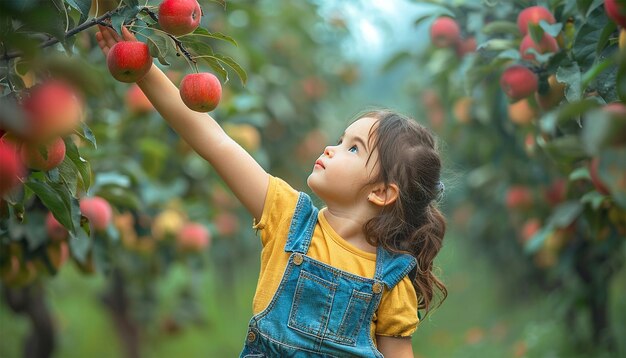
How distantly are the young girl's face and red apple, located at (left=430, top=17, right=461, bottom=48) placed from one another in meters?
1.31

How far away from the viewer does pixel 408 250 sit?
6.34 ft

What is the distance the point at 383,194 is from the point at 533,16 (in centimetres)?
68

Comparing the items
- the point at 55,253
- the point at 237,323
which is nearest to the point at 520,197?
the point at 55,253

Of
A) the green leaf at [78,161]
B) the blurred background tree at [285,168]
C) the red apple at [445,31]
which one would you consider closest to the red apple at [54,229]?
the blurred background tree at [285,168]

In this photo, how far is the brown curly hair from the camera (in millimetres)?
1902

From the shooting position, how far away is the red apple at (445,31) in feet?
10.3

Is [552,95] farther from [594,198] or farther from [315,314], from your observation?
[315,314]

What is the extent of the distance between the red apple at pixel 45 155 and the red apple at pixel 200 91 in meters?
0.24

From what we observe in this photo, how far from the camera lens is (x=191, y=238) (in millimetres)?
3746

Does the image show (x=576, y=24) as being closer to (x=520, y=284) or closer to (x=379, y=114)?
(x=379, y=114)

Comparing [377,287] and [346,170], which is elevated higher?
[346,170]

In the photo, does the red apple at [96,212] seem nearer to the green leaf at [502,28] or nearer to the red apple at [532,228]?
the green leaf at [502,28]

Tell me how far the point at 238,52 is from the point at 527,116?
6.17 feet

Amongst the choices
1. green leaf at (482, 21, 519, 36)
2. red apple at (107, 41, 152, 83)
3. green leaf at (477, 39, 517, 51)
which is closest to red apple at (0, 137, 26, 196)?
red apple at (107, 41, 152, 83)
